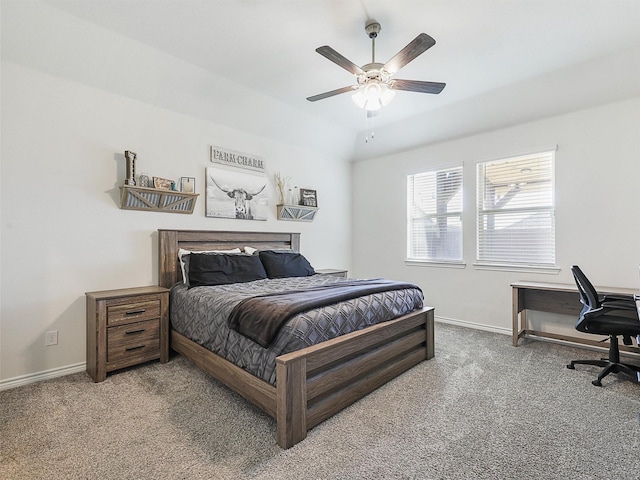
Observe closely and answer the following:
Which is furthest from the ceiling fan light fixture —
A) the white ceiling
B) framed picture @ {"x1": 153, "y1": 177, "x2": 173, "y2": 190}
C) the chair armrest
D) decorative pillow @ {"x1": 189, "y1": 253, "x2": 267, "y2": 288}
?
the chair armrest

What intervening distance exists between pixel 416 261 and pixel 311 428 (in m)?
3.39

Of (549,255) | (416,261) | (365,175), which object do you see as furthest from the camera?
(365,175)

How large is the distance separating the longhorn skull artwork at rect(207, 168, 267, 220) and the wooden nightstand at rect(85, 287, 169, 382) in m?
1.30

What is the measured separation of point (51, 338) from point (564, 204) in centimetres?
534

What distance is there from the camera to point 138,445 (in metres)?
1.82

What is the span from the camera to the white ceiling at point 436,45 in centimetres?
238

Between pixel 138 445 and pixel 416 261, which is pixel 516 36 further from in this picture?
pixel 138 445

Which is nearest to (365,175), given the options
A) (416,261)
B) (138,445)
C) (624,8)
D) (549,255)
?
(416,261)

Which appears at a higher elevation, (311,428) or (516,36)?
(516,36)

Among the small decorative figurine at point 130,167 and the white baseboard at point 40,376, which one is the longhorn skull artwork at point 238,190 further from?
the white baseboard at point 40,376

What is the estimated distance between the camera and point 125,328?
110 inches

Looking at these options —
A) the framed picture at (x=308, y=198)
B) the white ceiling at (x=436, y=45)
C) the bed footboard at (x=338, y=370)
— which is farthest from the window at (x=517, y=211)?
the framed picture at (x=308, y=198)

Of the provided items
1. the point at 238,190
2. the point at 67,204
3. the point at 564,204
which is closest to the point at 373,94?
the point at 238,190

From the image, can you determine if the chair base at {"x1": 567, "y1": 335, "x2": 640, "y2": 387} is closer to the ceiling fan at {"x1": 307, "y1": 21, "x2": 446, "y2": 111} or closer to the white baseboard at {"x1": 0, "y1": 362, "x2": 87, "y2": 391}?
the ceiling fan at {"x1": 307, "y1": 21, "x2": 446, "y2": 111}
